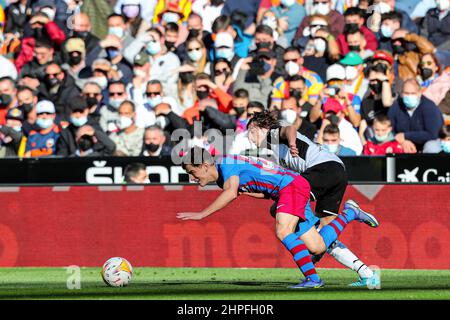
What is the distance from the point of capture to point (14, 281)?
14.6 m

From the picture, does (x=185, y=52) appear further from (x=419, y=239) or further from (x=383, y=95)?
(x=419, y=239)

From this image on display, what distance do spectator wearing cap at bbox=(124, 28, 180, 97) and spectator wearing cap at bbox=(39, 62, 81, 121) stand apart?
1.08 metres

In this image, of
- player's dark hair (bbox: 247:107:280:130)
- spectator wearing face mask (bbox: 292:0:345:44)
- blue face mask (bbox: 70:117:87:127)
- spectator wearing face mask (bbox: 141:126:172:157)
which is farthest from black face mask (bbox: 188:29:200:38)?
player's dark hair (bbox: 247:107:280:130)

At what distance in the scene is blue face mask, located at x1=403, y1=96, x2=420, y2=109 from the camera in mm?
17391

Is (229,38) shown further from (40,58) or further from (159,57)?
(40,58)

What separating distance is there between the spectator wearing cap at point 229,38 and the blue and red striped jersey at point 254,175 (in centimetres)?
653

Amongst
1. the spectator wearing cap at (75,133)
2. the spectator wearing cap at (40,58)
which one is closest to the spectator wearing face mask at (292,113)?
the spectator wearing cap at (75,133)

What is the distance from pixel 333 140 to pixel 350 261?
170 inches

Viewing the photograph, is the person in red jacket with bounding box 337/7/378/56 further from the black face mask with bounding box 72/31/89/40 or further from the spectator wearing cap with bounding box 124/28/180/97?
the black face mask with bounding box 72/31/89/40

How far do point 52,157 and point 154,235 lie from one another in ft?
6.21

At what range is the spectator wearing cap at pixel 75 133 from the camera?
1831cm

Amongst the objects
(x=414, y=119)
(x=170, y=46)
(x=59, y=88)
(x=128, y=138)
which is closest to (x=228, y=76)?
(x=170, y=46)

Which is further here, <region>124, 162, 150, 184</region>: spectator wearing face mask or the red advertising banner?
<region>124, 162, 150, 184</region>: spectator wearing face mask
